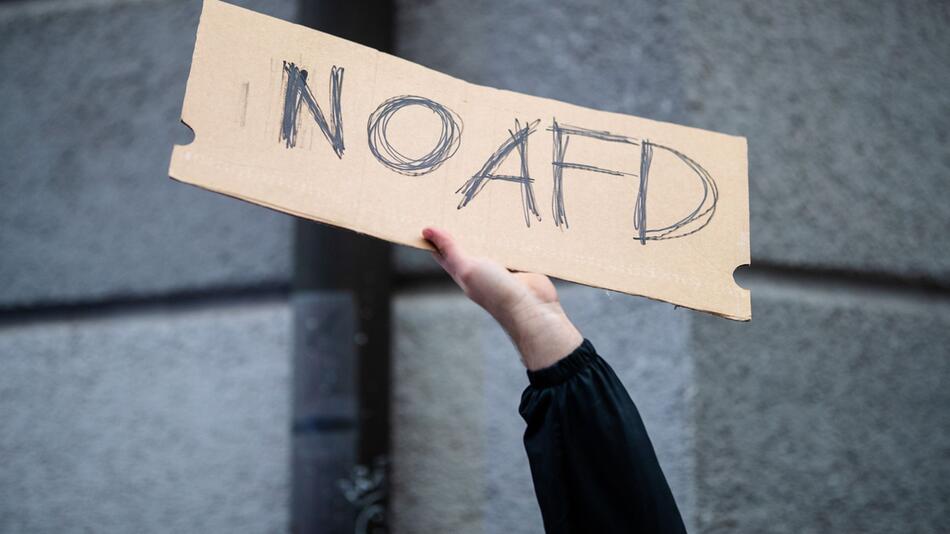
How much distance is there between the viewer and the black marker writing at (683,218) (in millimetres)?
1051

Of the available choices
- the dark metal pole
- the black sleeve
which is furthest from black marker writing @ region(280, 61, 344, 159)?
the dark metal pole

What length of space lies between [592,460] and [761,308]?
3.56 feet

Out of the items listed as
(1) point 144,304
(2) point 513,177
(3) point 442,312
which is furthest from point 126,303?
(2) point 513,177

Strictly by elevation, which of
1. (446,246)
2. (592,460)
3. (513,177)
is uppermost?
(513,177)

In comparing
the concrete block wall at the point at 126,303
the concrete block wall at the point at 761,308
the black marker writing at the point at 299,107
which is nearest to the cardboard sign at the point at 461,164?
the black marker writing at the point at 299,107

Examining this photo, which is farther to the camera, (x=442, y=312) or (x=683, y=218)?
(x=442, y=312)

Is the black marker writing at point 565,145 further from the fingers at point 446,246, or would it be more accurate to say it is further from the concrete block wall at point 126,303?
the concrete block wall at point 126,303

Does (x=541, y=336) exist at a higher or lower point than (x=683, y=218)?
lower

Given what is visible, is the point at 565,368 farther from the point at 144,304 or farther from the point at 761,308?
the point at 144,304

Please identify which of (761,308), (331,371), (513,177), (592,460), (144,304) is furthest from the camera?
(144,304)

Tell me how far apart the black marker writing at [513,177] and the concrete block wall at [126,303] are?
44.6 inches

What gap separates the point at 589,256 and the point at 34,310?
190 cm

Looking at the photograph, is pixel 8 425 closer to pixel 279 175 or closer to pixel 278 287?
pixel 278 287

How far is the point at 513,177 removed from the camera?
1.04 meters
